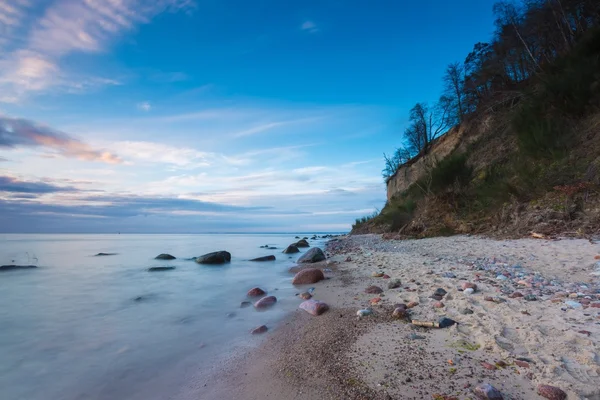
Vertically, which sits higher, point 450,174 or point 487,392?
point 450,174

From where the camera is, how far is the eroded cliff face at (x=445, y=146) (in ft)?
58.3

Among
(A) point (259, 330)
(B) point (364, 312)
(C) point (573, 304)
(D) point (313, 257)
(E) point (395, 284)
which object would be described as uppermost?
(C) point (573, 304)

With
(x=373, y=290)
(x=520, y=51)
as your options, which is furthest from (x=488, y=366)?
(x=520, y=51)

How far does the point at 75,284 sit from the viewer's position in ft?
25.0

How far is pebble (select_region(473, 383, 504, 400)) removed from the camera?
1.56 meters

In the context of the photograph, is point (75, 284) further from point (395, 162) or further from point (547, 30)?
point (395, 162)

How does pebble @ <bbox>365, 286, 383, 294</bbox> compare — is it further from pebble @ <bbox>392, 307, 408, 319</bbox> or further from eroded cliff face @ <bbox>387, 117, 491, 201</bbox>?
eroded cliff face @ <bbox>387, 117, 491, 201</bbox>

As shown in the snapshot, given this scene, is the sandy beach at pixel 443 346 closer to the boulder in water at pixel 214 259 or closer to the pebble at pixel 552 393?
the pebble at pixel 552 393

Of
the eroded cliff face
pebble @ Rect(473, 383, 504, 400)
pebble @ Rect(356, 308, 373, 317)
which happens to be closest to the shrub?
the eroded cliff face

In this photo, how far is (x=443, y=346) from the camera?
2268mm

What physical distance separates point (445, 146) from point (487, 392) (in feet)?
73.9


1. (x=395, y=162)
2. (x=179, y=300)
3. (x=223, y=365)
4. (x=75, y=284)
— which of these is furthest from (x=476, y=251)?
(x=395, y=162)

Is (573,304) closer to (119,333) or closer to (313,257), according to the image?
(119,333)

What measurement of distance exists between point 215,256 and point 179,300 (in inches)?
247
